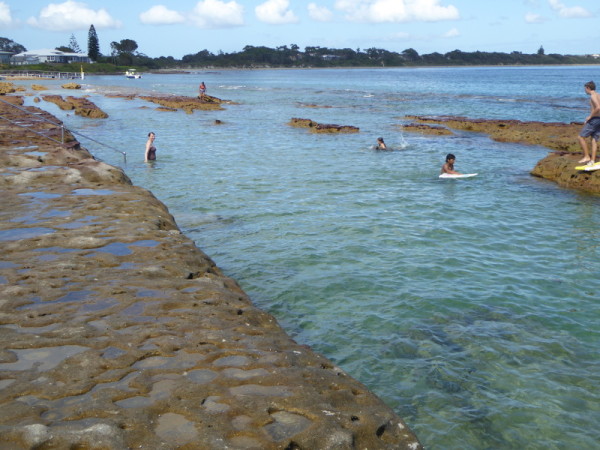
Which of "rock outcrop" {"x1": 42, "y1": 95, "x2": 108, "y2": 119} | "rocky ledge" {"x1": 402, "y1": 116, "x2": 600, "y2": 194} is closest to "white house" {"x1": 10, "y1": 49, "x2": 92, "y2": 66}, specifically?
"rock outcrop" {"x1": 42, "y1": 95, "x2": 108, "y2": 119}

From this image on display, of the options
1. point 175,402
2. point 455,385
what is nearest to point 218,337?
point 175,402

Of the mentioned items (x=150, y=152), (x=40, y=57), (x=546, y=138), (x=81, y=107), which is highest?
(x=40, y=57)

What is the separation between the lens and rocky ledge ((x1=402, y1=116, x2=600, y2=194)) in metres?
16.9

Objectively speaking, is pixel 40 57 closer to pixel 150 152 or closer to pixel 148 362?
pixel 150 152

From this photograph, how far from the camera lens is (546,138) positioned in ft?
87.8

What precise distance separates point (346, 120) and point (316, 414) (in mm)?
34391

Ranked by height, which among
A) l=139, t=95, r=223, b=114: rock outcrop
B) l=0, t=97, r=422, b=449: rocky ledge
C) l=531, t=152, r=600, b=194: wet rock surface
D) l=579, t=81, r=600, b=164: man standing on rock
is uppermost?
l=139, t=95, r=223, b=114: rock outcrop

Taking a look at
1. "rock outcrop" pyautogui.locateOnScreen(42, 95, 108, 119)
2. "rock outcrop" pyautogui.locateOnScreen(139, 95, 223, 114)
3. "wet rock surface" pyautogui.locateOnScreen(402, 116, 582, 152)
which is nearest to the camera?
"wet rock surface" pyautogui.locateOnScreen(402, 116, 582, 152)

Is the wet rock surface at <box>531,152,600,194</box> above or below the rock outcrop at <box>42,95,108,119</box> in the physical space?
below

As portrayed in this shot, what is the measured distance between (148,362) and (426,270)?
258 inches

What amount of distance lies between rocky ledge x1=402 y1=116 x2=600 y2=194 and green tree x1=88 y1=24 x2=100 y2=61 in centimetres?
13976

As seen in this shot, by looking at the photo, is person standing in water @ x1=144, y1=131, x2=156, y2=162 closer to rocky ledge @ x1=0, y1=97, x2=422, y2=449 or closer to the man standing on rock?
rocky ledge @ x1=0, y1=97, x2=422, y2=449

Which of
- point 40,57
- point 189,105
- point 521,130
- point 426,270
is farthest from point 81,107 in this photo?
point 40,57

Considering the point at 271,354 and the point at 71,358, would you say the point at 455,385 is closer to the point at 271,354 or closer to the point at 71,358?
the point at 271,354
